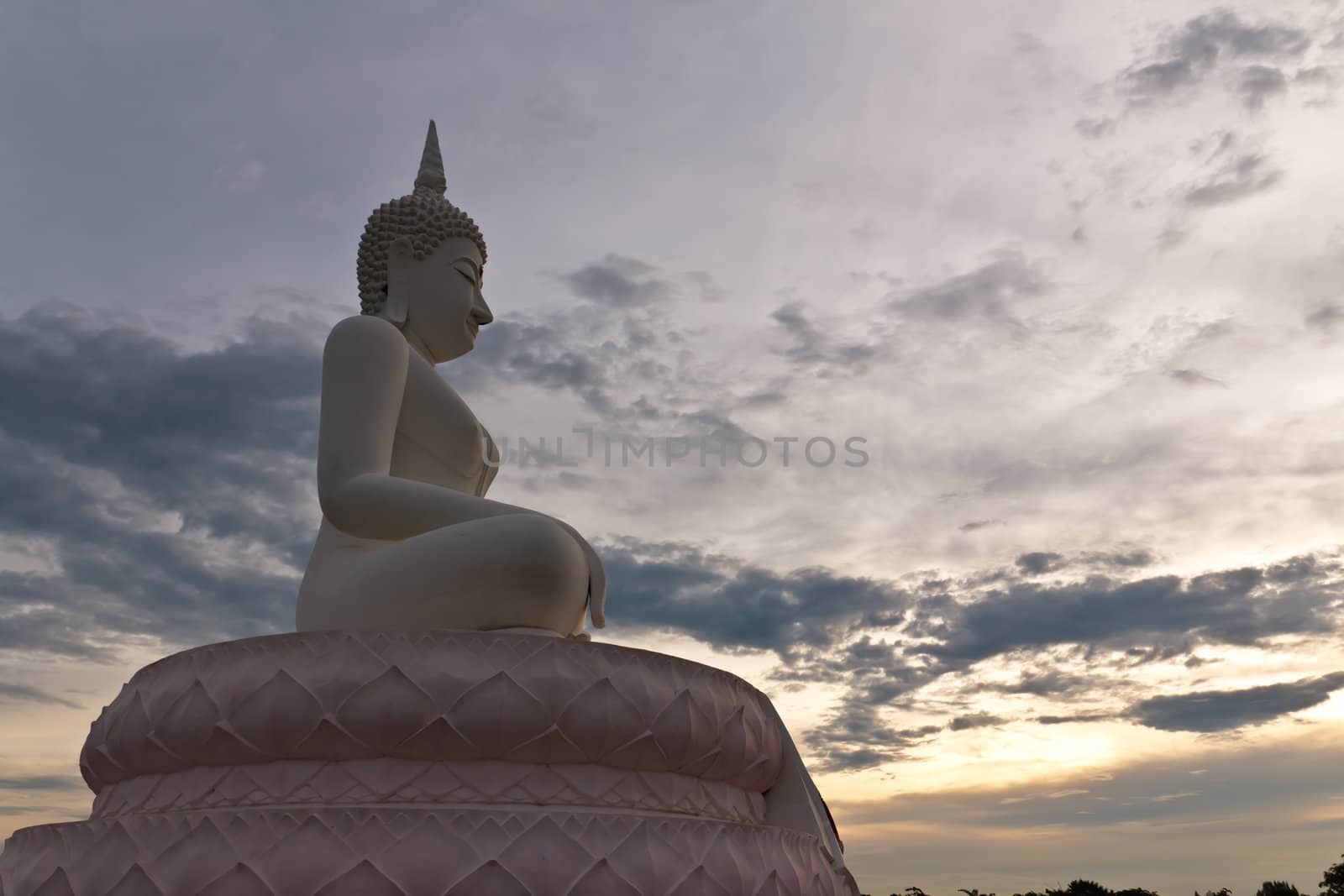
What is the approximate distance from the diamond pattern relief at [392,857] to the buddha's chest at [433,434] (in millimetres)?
2956

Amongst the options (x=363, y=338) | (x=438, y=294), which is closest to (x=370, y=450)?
(x=363, y=338)

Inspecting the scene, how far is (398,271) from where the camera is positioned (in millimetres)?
7984

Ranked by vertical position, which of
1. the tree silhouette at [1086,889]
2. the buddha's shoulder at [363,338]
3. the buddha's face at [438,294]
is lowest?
the tree silhouette at [1086,889]

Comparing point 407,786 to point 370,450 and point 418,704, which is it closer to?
point 418,704

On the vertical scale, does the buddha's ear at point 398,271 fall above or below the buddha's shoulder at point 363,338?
above

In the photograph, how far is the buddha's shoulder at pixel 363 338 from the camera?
6.80 metres

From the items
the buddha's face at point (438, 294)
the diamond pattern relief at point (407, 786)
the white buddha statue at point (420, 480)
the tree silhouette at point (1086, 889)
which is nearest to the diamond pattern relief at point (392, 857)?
the diamond pattern relief at point (407, 786)

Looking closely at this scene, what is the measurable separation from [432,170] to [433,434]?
2329mm

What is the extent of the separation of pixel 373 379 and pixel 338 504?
0.82 m

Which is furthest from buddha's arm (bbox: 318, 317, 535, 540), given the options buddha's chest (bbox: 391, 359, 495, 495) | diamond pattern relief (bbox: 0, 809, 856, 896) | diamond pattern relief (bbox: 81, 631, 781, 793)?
diamond pattern relief (bbox: 0, 809, 856, 896)

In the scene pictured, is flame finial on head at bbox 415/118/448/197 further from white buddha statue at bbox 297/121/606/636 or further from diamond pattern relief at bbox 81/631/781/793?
diamond pattern relief at bbox 81/631/781/793

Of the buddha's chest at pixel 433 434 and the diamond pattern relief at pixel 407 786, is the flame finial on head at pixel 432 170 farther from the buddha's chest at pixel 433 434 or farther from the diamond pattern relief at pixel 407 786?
the diamond pattern relief at pixel 407 786

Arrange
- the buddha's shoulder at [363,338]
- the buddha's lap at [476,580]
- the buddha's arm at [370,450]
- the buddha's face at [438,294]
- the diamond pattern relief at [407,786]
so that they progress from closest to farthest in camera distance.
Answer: the diamond pattern relief at [407,786]
the buddha's lap at [476,580]
the buddha's arm at [370,450]
the buddha's shoulder at [363,338]
the buddha's face at [438,294]

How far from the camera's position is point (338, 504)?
6.34 metres
